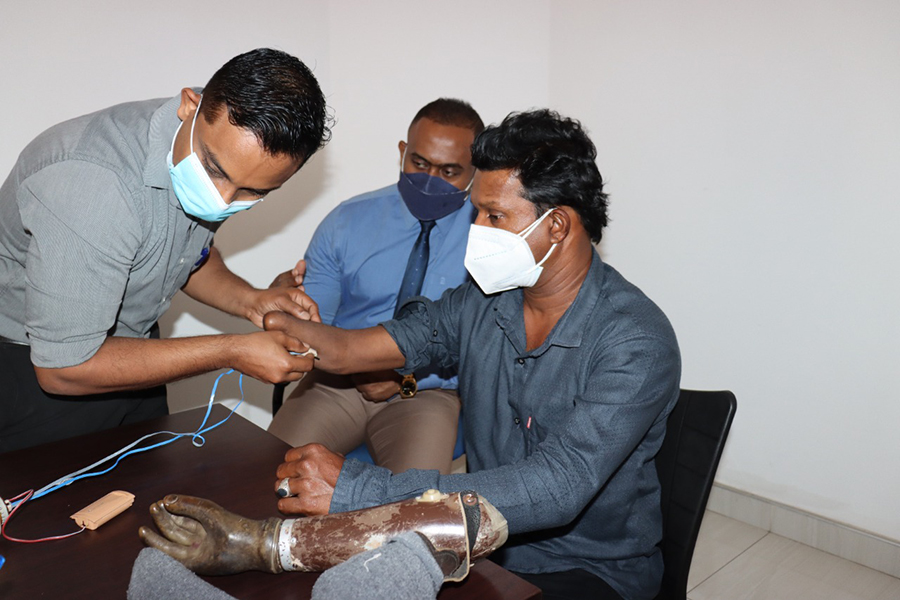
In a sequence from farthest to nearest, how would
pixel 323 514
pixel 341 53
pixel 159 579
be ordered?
1. pixel 341 53
2. pixel 323 514
3. pixel 159 579

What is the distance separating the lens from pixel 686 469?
161 cm

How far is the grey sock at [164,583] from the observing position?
0.96 meters

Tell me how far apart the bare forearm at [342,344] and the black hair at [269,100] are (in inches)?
22.0

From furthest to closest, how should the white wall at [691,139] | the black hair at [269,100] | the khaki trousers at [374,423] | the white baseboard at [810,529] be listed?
the white baseboard at [810,529] < the white wall at [691,139] < the khaki trousers at [374,423] < the black hair at [269,100]

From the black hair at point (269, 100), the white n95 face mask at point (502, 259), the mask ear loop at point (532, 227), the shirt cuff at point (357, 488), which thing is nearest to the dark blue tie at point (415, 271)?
the white n95 face mask at point (502, 259)

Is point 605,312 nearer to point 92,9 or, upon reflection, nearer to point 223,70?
point 223,70

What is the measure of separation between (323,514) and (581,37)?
269 cm

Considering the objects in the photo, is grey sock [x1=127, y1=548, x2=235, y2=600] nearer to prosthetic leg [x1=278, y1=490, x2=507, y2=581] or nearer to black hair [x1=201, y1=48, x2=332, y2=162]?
prosthetic leg [x1=278, y1=490, x2=507, y2=581]

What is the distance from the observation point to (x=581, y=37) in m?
3.29

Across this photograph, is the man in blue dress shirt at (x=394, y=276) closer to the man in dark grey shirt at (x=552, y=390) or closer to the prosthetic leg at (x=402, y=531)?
the man in dark grey shirt at (x=552, y=390)

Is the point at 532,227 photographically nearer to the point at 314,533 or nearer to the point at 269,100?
the point at 269,100

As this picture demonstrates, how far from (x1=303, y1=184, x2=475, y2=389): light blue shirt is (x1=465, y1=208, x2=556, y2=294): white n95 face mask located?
30.9 inches

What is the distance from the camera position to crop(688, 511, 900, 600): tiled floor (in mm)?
2504

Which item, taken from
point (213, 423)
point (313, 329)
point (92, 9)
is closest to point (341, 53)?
point (92, 9)
